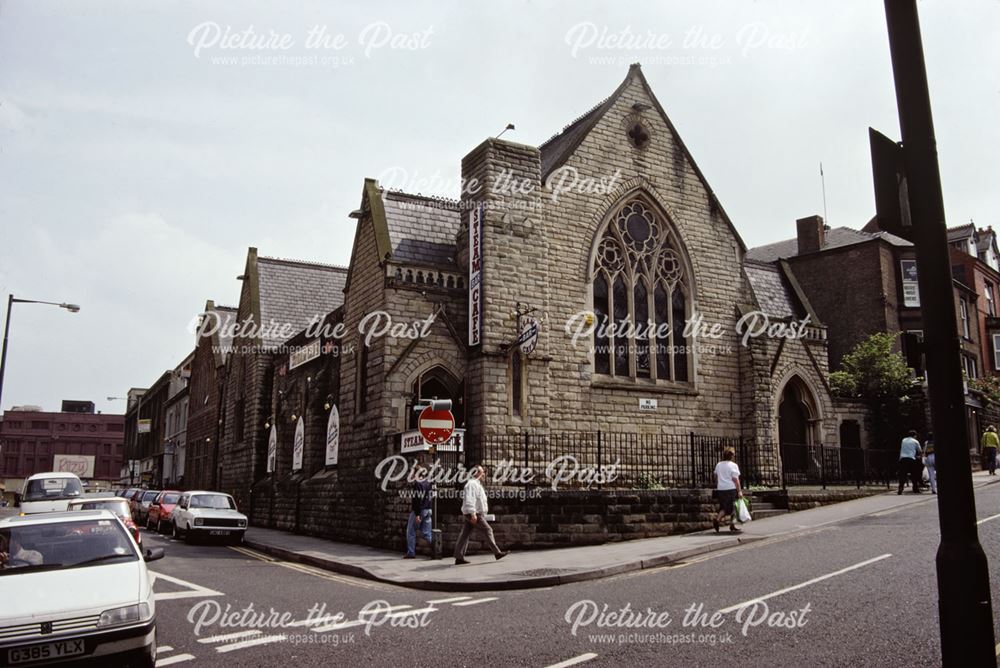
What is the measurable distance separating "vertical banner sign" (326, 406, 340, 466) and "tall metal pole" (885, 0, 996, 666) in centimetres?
1763

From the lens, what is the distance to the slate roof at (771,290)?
88.9ft

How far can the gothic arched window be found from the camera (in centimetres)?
2144

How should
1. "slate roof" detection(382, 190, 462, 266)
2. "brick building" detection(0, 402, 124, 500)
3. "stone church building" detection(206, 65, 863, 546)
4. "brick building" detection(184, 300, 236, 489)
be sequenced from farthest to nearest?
"brick building" detection(0, 402, 124, 500), "brick building" detection(184, 300, 236, 489), "slate roof" detection(382, 190, 462, 266), "stone church building" detection(206, 65, 863, 546)

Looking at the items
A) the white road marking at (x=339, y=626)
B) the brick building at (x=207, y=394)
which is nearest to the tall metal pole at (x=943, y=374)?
the white road marking at (x=339, y=626)

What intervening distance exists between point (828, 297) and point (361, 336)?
79.3 feet

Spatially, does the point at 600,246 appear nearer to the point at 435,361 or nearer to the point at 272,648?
the point at 435,361

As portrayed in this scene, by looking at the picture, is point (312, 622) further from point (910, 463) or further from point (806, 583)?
point (910, 463)

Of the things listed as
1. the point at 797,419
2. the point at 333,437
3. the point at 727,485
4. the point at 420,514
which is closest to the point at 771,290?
the point at 797,419

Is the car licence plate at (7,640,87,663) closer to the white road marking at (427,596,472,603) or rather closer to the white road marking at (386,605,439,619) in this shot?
the white road marking at (386,605,439,619)

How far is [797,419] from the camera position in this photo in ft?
81.1

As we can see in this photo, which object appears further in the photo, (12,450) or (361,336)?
(12,450)

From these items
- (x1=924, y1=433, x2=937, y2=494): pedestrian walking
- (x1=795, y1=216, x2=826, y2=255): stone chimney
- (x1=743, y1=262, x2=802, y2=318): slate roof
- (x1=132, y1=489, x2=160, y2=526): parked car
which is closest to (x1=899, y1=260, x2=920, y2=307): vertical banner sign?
(x1=795, y1=216, x2=826, y2=255): stone chimney

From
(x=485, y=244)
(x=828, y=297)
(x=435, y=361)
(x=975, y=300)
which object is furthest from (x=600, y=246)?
(x=975, y=300)

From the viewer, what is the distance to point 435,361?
61.6 feet
